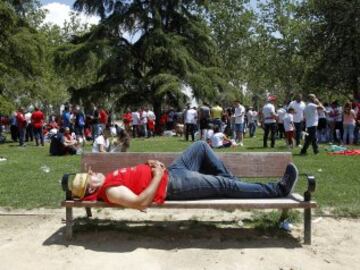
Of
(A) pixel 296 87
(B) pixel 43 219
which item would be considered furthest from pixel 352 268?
(A) pixel 296 87

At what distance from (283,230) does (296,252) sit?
0.82 metres

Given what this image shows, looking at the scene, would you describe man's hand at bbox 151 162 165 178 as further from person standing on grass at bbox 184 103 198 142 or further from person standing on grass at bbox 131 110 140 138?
person standing on grass at bbox 131 110 140 138

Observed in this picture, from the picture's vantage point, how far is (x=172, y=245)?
6.27 m

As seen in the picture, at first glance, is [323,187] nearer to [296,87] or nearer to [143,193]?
[143,193]

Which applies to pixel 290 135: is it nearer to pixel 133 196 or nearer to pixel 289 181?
pixel 289 181

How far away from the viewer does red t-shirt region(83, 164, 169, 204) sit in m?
6.16

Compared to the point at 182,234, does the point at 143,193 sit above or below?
above

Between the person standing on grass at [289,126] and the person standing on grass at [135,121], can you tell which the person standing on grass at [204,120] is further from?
the person standing on grass at [135,121]

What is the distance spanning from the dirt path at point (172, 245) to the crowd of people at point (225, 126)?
15.8 feet

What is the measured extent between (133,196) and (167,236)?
2.86ft

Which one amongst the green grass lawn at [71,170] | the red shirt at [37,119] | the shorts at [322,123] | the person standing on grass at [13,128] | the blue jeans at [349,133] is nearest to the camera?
the green grass lawn at [71,170]

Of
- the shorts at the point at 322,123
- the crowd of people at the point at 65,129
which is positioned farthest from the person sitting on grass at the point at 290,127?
the crowd of people at the point at 65,129

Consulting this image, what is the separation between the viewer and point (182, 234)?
6.68 metres

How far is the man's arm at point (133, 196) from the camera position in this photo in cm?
599
